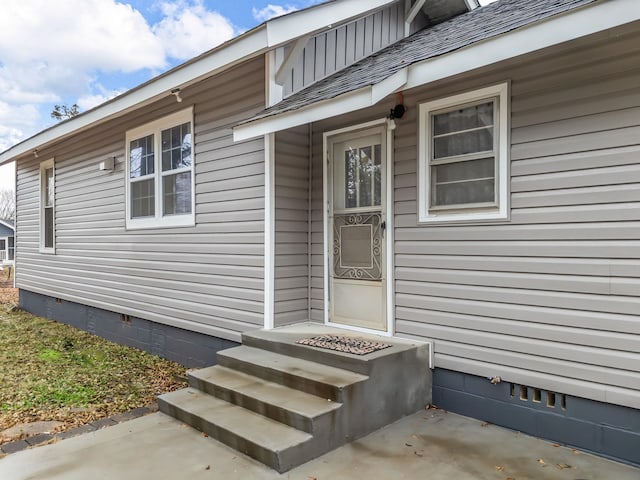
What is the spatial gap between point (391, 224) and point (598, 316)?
1746 mm

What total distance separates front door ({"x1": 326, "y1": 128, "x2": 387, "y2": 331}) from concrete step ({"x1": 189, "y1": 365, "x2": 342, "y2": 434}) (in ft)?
3.92

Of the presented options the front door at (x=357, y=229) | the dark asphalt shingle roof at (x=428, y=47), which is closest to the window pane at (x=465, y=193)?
the front door at (x=357, y=229)

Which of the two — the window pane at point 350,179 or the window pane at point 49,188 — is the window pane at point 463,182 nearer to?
the window pane at point 350,179

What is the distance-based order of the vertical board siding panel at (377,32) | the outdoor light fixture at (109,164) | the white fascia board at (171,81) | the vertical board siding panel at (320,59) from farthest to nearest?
1. the outdoor light fixture at (109,164)
2. the vertical board siding panel at (377,32)
3. the vertical board siding panel at (320,59)
4. the white fascia board at (171,81)

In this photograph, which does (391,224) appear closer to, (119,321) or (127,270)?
(127,270)

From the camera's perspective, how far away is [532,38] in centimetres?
268

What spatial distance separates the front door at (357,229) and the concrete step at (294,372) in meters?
0.90

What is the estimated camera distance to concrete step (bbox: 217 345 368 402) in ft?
10.4

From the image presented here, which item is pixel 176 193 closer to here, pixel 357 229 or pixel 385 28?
pixel 357 229

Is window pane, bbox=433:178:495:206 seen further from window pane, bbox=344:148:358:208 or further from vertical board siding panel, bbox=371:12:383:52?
vertical board siding panel, bbox=371:12:383:52

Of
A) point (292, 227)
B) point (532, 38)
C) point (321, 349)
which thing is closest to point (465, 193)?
point (532, 38)

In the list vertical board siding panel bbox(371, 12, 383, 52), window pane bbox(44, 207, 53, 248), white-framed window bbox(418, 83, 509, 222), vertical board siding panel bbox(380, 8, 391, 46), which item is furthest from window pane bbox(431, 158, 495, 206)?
window pane bbox(44, 207, 53, 248)

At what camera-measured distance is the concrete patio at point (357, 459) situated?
2701 mm

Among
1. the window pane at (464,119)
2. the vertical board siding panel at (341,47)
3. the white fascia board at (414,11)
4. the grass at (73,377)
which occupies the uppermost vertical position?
the white fascia board at (414,11)
